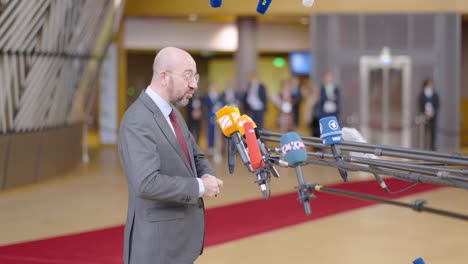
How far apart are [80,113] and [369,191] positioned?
789cm

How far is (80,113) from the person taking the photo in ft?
58.7

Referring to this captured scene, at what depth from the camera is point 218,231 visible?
28.5 feet

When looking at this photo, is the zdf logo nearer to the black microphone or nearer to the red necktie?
the black microphone

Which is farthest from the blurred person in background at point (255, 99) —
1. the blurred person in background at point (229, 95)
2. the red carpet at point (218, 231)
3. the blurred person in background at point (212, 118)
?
the red carpet at point (218, 231)

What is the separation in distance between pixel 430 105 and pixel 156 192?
17.7 m

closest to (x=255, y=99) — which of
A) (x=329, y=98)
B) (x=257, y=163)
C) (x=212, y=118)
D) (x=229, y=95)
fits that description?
(x=229, y=95)

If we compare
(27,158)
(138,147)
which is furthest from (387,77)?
(138,147)

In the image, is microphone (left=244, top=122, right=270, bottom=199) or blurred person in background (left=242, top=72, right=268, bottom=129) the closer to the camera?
microphone (left=244, top=122, right=270, bottom=199)

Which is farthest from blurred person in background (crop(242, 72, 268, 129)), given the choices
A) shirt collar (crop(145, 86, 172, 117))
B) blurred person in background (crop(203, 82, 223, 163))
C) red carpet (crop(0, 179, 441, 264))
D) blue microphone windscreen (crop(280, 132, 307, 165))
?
blue microphone windscreen (crop(280, 132, 307, 165))

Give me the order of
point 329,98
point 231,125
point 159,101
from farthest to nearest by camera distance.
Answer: point 329,98, point 159,101, point 231,125

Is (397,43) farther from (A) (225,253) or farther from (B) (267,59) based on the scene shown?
(A) (225,253)

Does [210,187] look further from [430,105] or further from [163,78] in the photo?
[430,105]

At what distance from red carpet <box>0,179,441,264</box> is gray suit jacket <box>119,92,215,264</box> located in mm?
3238

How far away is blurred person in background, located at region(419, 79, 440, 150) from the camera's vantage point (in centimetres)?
2028
